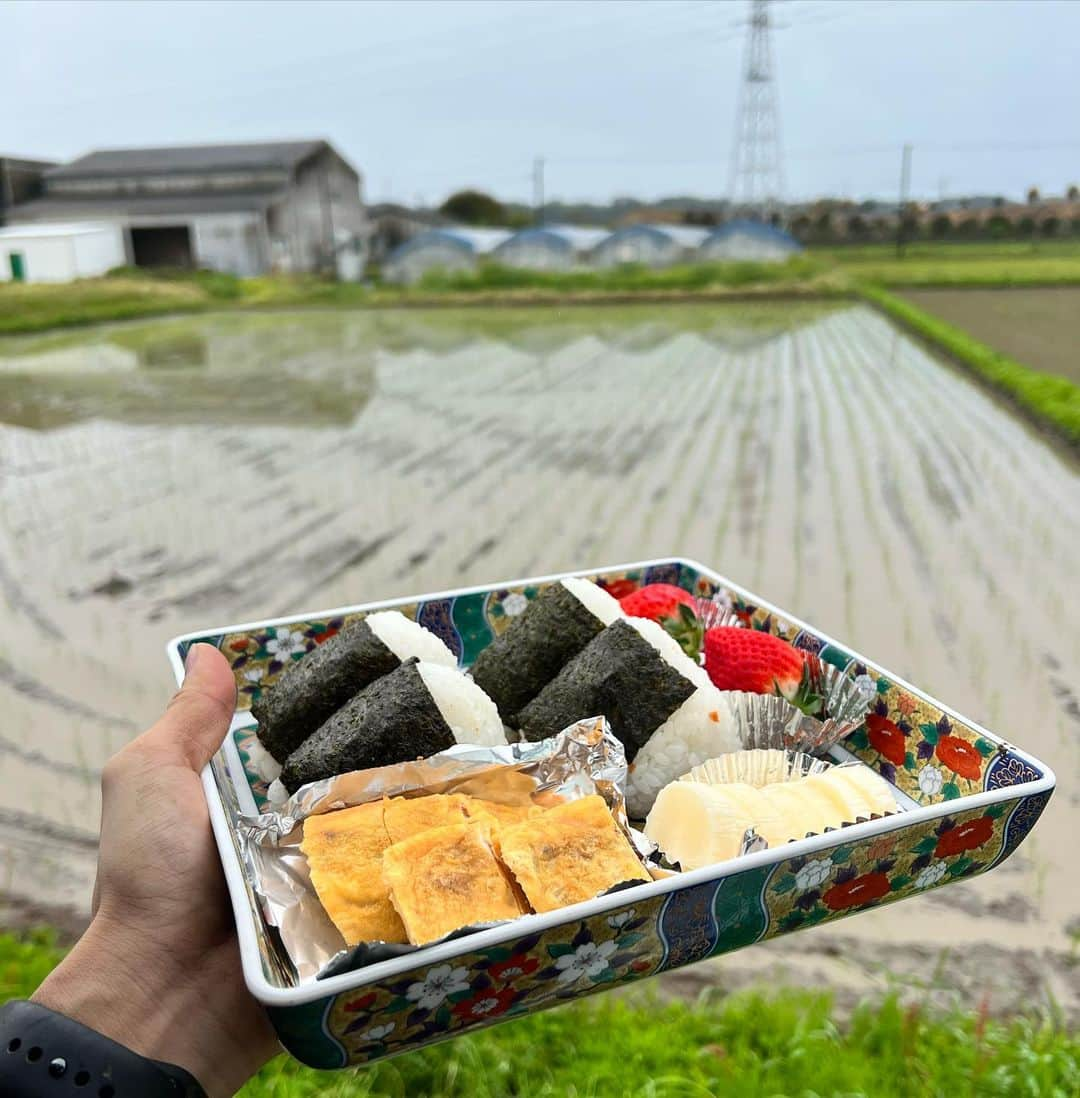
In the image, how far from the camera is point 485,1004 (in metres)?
0.69

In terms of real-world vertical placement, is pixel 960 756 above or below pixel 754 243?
below

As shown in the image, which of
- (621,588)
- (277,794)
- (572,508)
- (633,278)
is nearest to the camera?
(277,794)

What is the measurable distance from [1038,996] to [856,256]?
162 inches

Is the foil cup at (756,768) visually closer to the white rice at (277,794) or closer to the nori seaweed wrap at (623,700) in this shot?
the nori seaweed wrap at (623,700)

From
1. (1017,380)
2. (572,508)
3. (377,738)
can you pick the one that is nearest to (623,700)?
(377,738)

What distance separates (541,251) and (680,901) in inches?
351

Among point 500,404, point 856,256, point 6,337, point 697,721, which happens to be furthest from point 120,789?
point 6,337

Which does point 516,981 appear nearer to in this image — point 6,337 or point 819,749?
point 819,749

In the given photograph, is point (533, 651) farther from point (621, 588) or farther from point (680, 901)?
point (680, 901)

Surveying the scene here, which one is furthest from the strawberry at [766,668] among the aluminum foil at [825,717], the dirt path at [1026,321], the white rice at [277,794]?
the dirt path at [1026,321]

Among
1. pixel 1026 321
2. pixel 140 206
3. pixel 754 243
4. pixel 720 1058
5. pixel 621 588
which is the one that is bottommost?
pixel 720 1058

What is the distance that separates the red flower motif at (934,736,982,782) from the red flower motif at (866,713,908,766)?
54mm

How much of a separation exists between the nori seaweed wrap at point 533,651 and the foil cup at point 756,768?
245mm

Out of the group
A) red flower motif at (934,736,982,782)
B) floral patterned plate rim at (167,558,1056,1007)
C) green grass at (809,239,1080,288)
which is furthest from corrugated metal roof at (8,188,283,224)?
red flower motif at (934,736,982,782)
